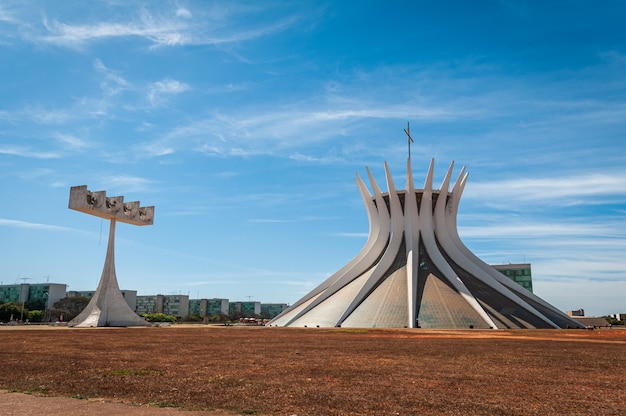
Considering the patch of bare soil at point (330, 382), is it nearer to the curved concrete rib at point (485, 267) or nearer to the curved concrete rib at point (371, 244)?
the curved concrete rib at point (371, 244)

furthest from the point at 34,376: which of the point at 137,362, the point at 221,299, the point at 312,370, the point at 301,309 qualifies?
the point at 221,299

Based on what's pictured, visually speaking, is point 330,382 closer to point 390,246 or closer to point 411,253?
point 411,253

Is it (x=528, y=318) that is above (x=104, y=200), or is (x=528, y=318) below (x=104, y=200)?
below

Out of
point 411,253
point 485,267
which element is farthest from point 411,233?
point 485,267

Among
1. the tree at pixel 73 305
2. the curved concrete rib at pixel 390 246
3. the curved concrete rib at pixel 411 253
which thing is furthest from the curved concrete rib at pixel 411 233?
the tree at pixel 73 305

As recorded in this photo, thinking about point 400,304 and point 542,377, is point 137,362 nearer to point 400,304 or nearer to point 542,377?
point 542,377

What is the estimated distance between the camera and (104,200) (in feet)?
149

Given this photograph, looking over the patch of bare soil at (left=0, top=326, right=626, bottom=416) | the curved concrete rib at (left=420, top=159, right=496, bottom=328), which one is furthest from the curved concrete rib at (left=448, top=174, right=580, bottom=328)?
the patch of bare soil at (left=0, top=326, right=626, bottom=416)

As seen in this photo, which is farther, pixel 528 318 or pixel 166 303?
pixel 166 303

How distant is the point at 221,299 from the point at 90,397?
137242 mm

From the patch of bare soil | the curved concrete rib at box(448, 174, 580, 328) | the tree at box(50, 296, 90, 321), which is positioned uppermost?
the curved concrete rib at box(448, 174, 580, 328)

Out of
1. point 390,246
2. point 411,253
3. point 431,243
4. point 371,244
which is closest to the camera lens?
point 411,253

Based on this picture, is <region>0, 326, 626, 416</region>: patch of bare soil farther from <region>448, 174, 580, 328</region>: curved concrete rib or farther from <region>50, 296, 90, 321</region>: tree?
<region>50, 296, 90, 321</region>: tree

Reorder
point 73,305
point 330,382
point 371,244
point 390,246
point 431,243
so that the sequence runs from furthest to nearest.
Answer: point 73,305
point 371,244
point 390,246
point 431,243
point 330,382
